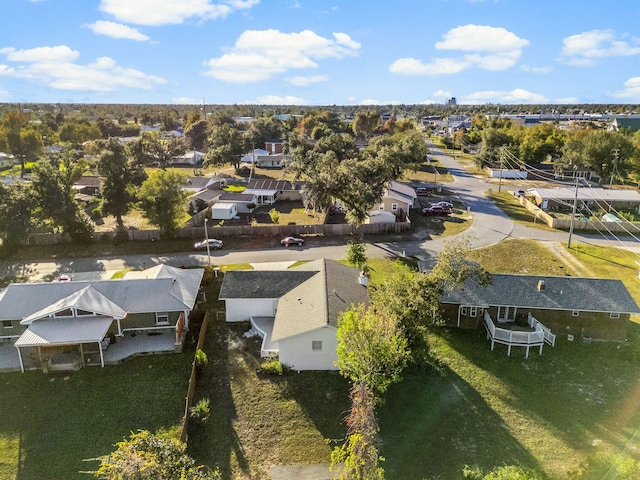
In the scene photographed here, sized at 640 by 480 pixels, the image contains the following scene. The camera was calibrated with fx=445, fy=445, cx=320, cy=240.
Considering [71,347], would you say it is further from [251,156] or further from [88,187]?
[251,156]

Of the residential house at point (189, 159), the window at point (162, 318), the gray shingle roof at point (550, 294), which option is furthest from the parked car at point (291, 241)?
the residential house at point (189, 159)

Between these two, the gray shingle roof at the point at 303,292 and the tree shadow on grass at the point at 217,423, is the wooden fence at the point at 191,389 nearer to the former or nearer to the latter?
the tree shadow on grass at the point at 217,423

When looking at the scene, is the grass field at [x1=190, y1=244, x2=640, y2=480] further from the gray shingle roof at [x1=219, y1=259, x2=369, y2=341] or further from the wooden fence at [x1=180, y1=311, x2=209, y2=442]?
the gray shingle roof at [x1=219, y1=259, x2=369, y2=341]

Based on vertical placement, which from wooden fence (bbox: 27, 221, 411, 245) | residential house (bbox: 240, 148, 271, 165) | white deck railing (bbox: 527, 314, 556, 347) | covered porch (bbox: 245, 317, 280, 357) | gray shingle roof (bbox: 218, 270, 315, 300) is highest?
residential house (bbox: 240, 148, 271, 165)

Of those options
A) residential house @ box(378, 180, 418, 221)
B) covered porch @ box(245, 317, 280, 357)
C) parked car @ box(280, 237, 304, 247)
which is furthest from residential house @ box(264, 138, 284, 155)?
covered porch @ box(245, 317, 280, 357)

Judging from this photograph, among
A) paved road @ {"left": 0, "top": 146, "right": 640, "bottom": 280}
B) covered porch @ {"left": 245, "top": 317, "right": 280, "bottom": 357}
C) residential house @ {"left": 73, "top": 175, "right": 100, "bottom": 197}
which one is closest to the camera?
covered porch @ {"left": 245, "top": 317, "right": 280, "bottom": 357}

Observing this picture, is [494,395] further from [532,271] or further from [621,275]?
[621,275]

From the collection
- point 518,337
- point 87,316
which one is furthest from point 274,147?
point 518,337
